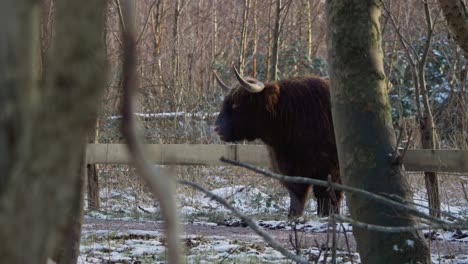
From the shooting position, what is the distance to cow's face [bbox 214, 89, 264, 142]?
9766 mm

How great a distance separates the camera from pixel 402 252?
12.3ft

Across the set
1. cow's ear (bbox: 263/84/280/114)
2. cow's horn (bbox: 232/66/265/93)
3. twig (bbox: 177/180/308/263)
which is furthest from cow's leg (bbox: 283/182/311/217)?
twig (bbox: 177/180/308/263)

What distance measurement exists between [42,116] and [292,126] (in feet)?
28.5

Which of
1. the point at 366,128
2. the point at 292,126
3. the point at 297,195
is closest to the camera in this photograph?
the point at 366,128

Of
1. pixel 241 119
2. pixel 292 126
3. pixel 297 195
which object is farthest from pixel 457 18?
pixel 241 119

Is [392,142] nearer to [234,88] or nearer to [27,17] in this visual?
[27,17]

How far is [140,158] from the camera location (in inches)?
35.9

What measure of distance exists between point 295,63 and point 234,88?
441 inches

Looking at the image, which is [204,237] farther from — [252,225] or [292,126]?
[252,225]

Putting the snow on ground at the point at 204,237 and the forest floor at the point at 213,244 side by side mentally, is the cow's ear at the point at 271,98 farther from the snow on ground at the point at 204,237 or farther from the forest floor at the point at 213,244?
the forest floor at the point at 213,244

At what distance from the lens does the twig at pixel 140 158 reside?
0.85 meters

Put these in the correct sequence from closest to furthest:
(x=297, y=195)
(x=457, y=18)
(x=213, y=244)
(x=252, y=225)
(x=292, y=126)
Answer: (x=252, y=225) < (x=457, y=18) < (x=213, y=244) < (x=297, y=195) < (x=292, y=126)

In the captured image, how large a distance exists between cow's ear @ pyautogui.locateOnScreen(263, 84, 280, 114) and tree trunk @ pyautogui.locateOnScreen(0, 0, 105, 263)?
28.6ft

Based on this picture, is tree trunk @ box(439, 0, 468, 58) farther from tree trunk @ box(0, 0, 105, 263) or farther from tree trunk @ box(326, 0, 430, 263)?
tree trunk @ box(0, 0, 105, 263)
